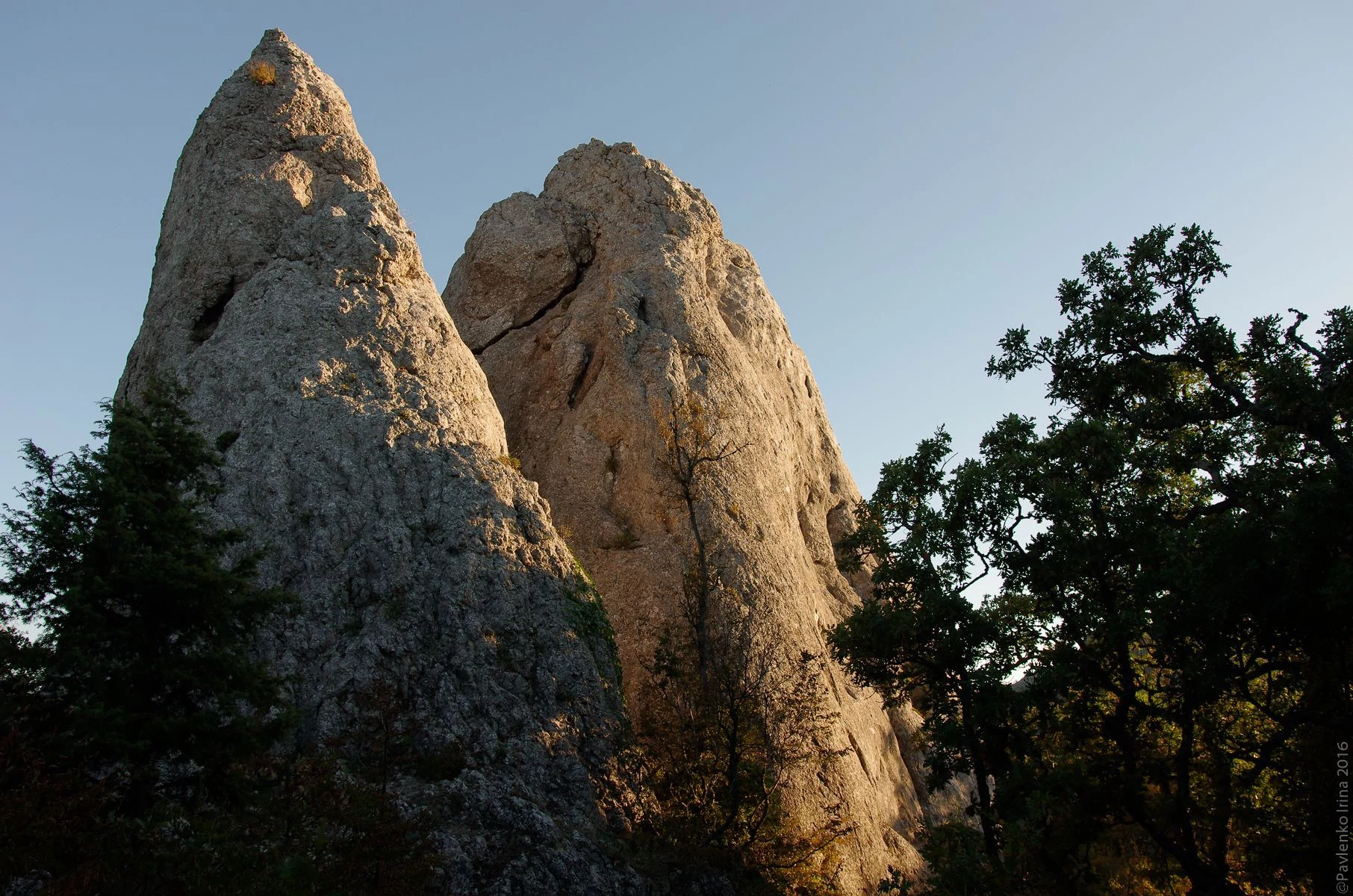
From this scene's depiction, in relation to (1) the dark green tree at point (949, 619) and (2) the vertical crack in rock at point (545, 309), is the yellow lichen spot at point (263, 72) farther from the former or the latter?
(1) the dark green tree at point (949, 619)

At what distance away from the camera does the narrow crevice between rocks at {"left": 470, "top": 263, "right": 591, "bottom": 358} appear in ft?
110

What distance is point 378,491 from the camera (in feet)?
68.6

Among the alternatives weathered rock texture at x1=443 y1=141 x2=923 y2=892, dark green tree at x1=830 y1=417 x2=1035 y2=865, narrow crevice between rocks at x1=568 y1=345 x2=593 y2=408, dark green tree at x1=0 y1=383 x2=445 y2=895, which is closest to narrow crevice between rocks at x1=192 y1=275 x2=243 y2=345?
weathered rock texture at x1=443 y1=141 x2=923 y2=892

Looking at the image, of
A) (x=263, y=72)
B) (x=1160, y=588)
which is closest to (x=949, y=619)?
(x=1160, y=588)

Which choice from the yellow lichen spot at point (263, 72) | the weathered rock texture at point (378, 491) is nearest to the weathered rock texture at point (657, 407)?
the weathered rock texture at point (378, 491)

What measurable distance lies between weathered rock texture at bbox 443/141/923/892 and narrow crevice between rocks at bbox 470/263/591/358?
72mm

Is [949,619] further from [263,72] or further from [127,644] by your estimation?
[263,72]

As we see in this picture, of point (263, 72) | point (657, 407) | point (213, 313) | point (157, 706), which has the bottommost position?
point (157, 706)

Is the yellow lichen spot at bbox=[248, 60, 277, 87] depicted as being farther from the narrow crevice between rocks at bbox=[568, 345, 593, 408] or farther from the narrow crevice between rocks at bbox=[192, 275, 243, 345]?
the narrow crevice between rocks at bbox=[568, 345, 593, 408]

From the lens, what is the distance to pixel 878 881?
898 inches

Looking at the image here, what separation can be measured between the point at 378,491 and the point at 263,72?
16.6 meters

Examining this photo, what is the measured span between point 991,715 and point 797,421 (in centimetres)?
1774

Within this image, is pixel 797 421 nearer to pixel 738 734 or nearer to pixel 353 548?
pixel 738 734

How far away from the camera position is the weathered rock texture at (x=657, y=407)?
83.8 feet
